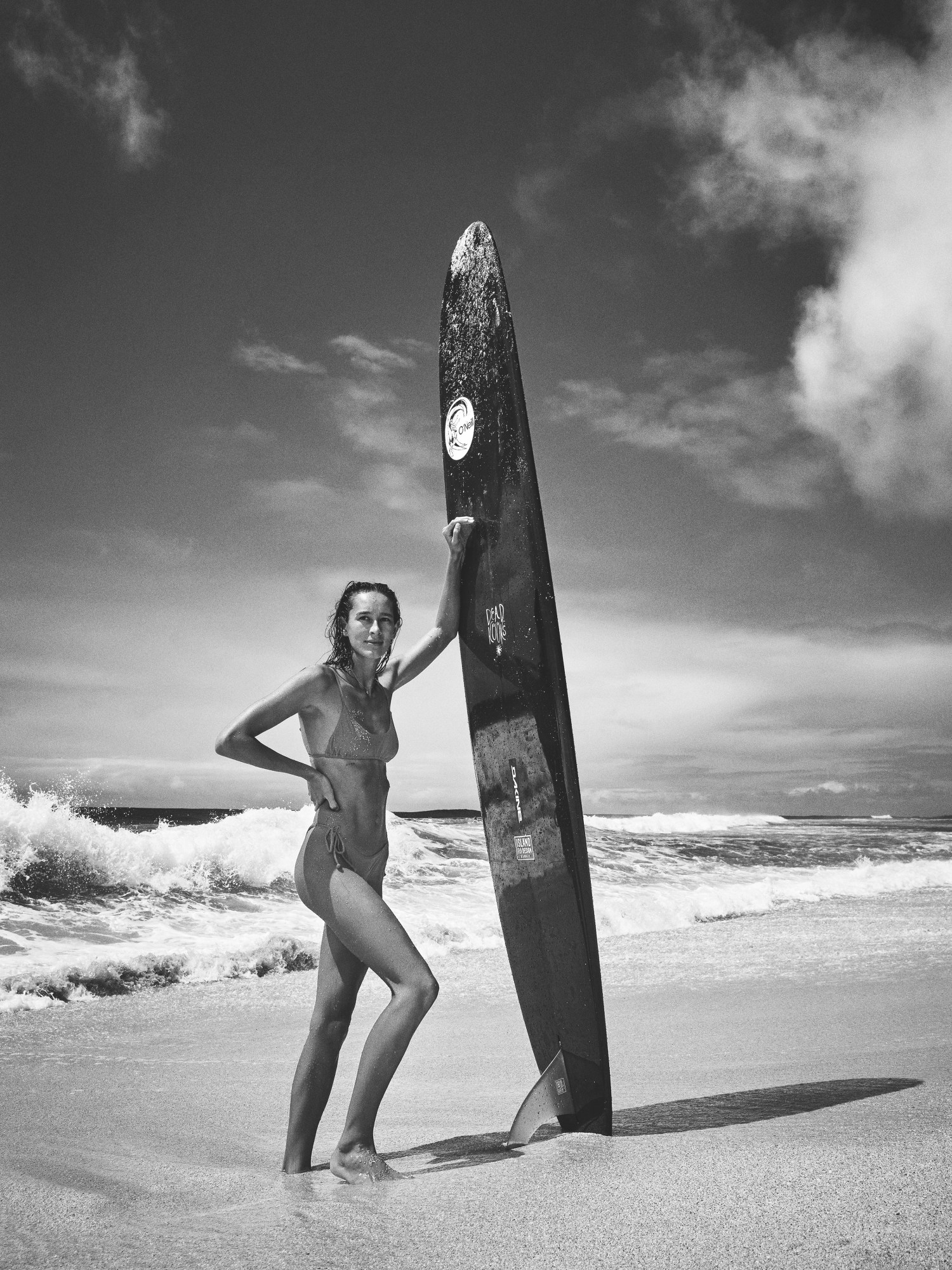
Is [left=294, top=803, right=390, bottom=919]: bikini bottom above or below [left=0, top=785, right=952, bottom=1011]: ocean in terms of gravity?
above

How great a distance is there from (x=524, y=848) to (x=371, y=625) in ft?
3.02

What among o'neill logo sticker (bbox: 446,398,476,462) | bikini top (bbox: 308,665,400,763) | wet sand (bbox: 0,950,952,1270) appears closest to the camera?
wet sand (bbox: 0,950,952,1270)

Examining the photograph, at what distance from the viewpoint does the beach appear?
5.73 feet

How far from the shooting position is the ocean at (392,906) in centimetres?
566

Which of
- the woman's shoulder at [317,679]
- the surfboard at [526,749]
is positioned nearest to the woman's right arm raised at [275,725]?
the woman's shoulder at [317,679]

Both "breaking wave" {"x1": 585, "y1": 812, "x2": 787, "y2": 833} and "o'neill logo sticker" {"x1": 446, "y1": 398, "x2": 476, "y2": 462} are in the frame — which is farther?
"breaking wave" {"x1": 585, "y1": 812, "x2": 787, "y2": 833}

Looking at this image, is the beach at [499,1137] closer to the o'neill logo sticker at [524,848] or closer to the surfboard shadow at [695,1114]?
the surfboard shadow at [695,1114]

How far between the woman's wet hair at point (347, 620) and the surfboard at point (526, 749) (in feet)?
1.62

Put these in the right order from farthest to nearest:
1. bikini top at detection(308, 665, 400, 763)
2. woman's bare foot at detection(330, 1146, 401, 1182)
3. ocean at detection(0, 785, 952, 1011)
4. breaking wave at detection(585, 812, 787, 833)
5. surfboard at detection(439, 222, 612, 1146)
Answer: breaking wave at detection(585, 812, 787, 833), ocean at detection(0, 785, 952, 1011), surfboard at detection(439, 222, 612, 1146), bikini top at detection(308, 665, 400, 763), woman's bare foot at detection(330, 1146, 401, 1182)

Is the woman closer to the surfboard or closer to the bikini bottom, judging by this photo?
the bikini bottom

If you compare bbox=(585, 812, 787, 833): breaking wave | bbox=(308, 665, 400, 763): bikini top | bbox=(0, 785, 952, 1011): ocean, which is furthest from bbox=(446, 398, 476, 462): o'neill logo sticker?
bbox=(585, 812, 787, 833): breaking wave

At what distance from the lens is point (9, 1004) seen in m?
4.80

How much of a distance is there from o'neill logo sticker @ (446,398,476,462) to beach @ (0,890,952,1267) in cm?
227

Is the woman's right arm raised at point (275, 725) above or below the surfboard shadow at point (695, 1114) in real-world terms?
above
